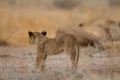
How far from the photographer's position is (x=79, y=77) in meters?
3.14

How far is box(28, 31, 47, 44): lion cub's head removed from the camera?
318cm

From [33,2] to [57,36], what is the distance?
1.20ft

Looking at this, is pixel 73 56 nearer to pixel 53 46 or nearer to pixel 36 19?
pixel 53 46

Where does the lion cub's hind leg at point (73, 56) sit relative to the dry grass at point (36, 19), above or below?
below

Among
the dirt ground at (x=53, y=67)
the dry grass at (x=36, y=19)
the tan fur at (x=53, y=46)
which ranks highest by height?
the dry grass at (x=36, y=19)

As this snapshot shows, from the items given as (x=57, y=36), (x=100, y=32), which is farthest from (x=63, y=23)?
(x=100, y=32)

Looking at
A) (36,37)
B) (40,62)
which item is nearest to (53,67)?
(40,62)

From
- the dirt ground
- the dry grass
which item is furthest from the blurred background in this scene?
the dirt ground

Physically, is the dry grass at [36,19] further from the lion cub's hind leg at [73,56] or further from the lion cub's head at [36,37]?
the lion cub's hind leg at [73,56]

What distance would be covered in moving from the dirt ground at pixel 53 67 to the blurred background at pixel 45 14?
106 millimetres

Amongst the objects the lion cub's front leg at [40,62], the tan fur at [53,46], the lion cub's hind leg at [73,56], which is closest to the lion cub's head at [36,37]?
the tan fur at [53,46]

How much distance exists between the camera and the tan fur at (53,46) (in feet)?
10.4

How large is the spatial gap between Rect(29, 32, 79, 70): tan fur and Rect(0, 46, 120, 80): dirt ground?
0.13 ft

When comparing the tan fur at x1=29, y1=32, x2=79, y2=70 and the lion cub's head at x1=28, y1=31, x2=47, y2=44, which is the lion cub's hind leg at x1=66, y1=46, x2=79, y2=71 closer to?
the tan fur at x1=29, y1=32, x2=79, y2=70
